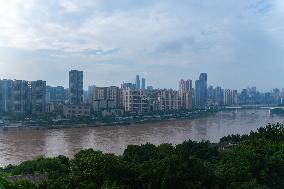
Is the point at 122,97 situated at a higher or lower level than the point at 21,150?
higher

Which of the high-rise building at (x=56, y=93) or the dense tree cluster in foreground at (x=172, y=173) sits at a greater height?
the high-rise building at (x=56, y=93)

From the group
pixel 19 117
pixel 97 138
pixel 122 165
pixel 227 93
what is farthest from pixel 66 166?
pixel 227 93

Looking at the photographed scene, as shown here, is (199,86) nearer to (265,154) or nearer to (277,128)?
(277,128)

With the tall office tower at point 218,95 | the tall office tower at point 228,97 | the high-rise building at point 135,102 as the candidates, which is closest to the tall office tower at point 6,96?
the high-rise building at point 135,102

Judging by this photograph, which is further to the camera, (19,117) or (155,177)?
(19,117)

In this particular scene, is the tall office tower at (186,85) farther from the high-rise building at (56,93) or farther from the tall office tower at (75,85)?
the tall office tower at (75,85)
